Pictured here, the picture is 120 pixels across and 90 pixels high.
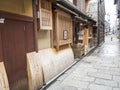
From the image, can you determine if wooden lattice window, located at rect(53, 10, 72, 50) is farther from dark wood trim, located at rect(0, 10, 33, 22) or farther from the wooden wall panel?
dark wood trim, located at rect(0, 10, 33, 22)

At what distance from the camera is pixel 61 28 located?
690cm

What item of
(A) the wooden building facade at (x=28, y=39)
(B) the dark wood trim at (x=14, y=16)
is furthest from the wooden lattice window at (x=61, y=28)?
(B) the dark wood trim at (x=14, y=16)

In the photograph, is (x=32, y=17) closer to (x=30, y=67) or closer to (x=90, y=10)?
(x=30, y=67)

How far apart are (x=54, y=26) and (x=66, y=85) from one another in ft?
8.13

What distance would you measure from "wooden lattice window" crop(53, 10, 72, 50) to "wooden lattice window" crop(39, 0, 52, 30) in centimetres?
70

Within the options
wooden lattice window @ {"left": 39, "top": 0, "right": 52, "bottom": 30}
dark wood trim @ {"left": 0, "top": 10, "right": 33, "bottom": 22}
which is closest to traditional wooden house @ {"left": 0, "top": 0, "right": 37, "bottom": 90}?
dark wood trim @ {"left": 0, "top": 10, "right": 33, "bottom": 22}

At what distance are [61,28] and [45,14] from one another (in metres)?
1.64

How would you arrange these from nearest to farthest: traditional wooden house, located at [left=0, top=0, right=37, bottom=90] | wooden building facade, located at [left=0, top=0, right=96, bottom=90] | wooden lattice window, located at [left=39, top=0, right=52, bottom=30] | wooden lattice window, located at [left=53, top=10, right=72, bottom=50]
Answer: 1. traditional wooden house, located at [left=0, top=0, right=37, bottom=90]
2. wooden building facade, located at [left=0, top=0, right=96, bottom=90]
3. wooden lattice window, located at [left=39, top=0, right=52, bottom=30]
4. wooden lattice window, located at [left=53, top=10, right=72, bottom=50]

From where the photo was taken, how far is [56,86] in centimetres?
503

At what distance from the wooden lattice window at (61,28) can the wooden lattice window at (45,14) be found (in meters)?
0.70

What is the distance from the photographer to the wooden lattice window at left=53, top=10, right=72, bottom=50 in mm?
6409

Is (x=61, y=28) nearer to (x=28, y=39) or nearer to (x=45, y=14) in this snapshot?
(x=45, y=14)

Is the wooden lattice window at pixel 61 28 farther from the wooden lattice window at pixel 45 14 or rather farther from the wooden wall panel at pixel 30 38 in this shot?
the wooden wall panel at pixel 30 38

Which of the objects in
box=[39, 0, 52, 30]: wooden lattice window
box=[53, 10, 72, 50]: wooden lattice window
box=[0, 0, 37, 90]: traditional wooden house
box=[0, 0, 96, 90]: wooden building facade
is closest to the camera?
box=[0, 0, 37, 90]: traditional wooden house
